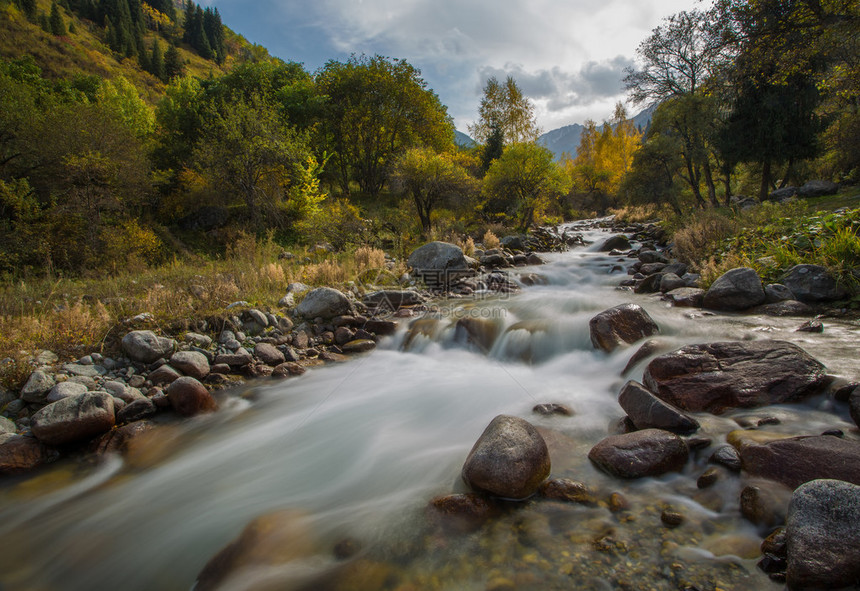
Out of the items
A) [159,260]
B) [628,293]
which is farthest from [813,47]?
[159,260]

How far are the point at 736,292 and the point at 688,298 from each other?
94 centimetres

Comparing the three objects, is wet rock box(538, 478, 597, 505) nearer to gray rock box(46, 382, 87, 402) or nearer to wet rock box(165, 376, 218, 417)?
wet rock box(165, 376, 218, 417)

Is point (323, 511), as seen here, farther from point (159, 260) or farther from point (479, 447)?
point (159, 260)

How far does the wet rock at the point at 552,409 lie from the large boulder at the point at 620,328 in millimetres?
1945

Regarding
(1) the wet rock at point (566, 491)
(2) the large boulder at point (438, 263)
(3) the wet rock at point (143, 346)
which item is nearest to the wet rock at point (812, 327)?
(1) the wet rock at point (566, 491)

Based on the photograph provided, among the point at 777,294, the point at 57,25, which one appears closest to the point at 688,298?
the point at 777,294

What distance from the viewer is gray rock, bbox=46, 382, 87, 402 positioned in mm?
5174

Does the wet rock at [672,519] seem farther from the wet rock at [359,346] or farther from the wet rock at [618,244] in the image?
the wet rock at [618,244]

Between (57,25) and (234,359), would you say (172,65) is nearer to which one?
(57,25)

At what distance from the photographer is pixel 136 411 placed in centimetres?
551

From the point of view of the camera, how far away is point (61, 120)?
15.8m

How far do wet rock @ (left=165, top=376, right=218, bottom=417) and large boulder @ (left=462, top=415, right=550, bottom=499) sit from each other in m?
4.46

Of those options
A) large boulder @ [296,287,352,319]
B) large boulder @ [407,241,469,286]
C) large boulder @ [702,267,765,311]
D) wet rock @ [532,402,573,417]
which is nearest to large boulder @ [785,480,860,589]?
wet rock @ [532,402,573,417]

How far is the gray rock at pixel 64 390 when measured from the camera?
204 inches
